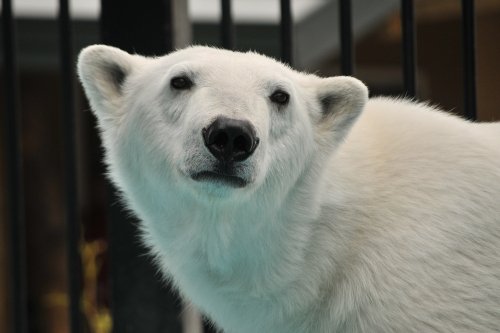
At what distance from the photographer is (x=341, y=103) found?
2.25 m

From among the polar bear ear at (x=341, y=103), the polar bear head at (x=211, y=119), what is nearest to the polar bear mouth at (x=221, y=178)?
the polar bear head at (x=211, y=119)

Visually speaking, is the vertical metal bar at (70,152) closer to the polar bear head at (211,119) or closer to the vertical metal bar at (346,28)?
the polar bear head at (211,119)

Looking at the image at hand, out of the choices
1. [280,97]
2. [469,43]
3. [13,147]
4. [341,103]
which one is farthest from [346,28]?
[13,147]

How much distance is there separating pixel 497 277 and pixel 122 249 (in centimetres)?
114

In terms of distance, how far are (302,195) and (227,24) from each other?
0.71m

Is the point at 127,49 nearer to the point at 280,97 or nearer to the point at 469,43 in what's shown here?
the point at 280,97

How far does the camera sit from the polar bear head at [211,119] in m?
1.94

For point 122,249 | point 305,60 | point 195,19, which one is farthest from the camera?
point 305,60

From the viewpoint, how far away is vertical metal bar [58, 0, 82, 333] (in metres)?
2.80

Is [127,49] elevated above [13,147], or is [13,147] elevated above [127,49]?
[127,49]

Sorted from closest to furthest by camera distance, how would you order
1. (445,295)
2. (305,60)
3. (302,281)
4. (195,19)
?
(445,295) → (302,281) → (195,19) → (305,60)

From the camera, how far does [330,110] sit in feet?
7.47

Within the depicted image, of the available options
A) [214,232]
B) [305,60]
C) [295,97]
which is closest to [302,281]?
[214,232]

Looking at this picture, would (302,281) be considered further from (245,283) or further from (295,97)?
(295,97)
